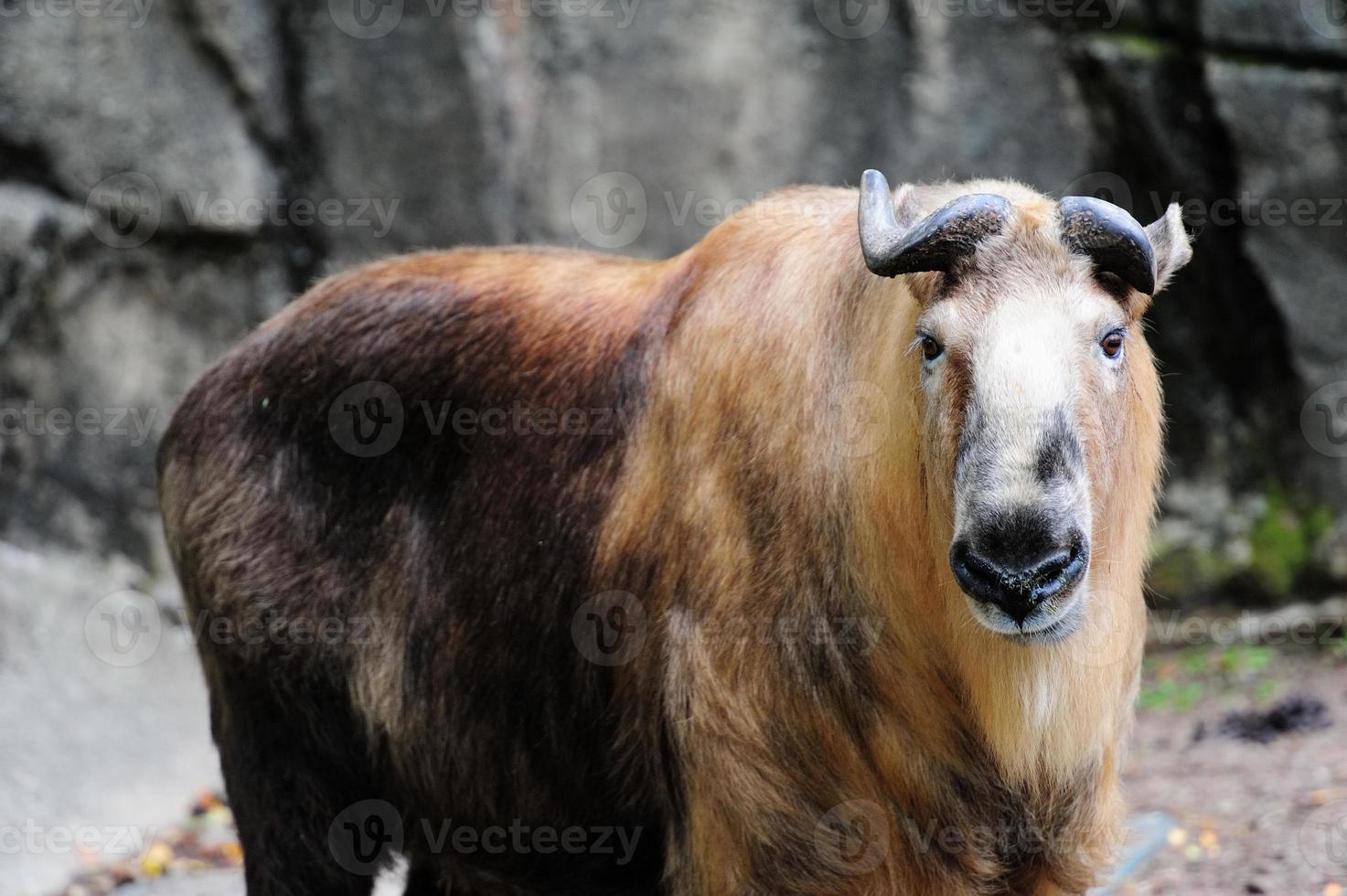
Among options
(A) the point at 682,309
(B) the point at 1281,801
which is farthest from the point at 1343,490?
(A) the point at 682,309

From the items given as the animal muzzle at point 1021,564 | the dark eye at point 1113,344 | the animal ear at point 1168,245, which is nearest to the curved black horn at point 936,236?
the dark eye at point 1113,344

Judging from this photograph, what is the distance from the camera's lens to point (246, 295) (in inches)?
324

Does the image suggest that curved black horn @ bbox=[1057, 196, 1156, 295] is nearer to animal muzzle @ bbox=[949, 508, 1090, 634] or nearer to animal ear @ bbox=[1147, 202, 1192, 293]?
animal ear @ bbox=[1147, 202, 1192, 293]

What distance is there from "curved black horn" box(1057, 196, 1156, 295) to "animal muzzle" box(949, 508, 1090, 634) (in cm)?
62

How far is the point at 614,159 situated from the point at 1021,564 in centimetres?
598

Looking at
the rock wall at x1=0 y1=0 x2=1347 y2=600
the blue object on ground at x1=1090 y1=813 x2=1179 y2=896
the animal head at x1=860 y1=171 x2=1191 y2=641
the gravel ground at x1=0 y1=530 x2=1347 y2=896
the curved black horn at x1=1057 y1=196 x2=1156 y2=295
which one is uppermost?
the curved black horn at x1=1057 y1=196 x2=1156 y2=295

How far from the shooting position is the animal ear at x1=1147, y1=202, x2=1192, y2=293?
3475mm

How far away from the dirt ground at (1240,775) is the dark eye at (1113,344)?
260cm

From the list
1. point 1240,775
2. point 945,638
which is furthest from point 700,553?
point 1240,775

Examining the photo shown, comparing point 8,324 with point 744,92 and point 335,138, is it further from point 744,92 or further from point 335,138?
point 744,92

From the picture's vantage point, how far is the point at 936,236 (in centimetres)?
319

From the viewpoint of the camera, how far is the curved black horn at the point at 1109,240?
124 inches

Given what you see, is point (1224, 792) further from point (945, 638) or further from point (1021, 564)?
point (1021, 564)

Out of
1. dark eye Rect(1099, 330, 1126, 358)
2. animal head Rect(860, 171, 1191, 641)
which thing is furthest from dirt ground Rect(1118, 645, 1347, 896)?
dark eye Rect(1099, 330, 1126, 358)
